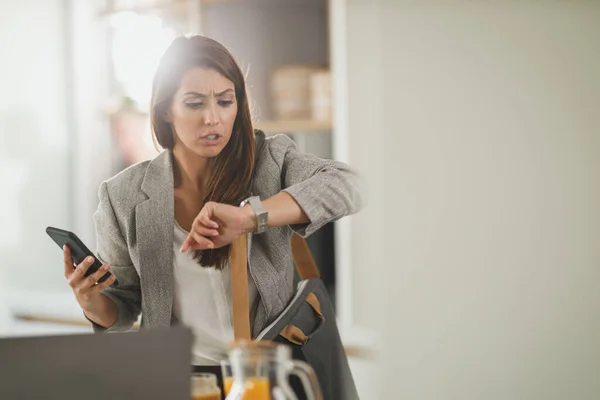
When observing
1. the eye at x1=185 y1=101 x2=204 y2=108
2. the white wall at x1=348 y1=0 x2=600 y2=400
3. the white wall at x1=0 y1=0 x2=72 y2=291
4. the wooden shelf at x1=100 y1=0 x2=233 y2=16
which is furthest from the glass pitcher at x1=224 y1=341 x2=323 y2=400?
the white wall at x1=0 y1=0 x2=72 y2=291

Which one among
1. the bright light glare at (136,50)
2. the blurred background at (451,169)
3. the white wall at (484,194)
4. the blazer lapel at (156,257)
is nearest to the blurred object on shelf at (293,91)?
the blurred background at (451,169)

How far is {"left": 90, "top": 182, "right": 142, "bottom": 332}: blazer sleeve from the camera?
4.93ft

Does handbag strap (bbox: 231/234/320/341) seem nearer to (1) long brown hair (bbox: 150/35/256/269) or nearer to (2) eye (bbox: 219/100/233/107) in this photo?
(1) long brown hair (bbox: 150/35/256/269)

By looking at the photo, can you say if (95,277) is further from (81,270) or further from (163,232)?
(163,232)

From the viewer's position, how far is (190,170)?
1.53 metres

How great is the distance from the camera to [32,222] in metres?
2.88

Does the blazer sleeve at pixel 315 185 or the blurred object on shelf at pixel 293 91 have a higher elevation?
the blurred object on shelf at pixel 293 91

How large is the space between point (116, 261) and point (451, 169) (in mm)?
1059

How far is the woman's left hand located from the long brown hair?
107 millimetres

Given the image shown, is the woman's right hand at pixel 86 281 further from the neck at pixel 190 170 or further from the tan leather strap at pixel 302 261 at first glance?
the tan leather strap at pixel 302 261

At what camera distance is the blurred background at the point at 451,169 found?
2.03 meters

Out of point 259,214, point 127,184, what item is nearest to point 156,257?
point 127,184

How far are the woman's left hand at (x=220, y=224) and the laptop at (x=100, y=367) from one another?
0.47 m

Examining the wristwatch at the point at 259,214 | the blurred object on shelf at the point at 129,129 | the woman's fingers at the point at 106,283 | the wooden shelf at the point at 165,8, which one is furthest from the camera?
the blurred object on shelf at the point at 129,129
